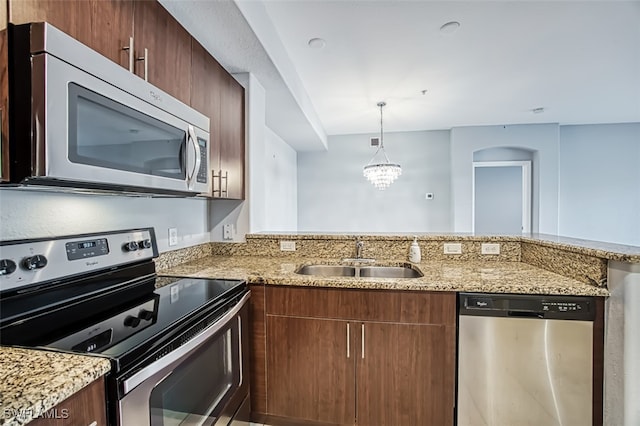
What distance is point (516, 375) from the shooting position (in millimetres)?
1464

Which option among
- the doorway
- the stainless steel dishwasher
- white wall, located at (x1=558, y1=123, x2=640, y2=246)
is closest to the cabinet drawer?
the stainless steel dishwasher

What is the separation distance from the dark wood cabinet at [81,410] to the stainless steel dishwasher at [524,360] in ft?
4.67

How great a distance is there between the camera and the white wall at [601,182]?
4.90m

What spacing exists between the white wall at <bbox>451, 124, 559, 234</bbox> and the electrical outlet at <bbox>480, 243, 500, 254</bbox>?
3.04 meters

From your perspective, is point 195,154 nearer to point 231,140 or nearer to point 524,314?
point 231,140

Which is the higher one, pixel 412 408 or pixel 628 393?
pixel 628 393

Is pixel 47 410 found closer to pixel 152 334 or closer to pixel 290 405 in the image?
pixel 152 334

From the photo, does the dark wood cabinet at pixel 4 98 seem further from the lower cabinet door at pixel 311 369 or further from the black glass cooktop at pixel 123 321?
the lower cabinet door at pixel 311 369

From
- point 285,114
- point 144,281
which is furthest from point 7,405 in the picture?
point 285,114

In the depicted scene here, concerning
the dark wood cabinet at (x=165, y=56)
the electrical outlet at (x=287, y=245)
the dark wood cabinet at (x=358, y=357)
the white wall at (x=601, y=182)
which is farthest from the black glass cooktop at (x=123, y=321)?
the white wall at (x=601, y=182)

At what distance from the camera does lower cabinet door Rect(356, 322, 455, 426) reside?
4.96 ft

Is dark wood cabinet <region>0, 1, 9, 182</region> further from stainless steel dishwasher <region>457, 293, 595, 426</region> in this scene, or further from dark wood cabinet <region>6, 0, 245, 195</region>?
stainless steel dishwasher <region>457, 293, 595, 426</region>

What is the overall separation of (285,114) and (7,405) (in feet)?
10.4

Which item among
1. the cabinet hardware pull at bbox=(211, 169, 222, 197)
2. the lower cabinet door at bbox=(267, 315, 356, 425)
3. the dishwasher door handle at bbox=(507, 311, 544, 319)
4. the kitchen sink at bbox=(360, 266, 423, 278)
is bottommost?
the lower cabinet door at bbox=(267, 315, 356, 425)
